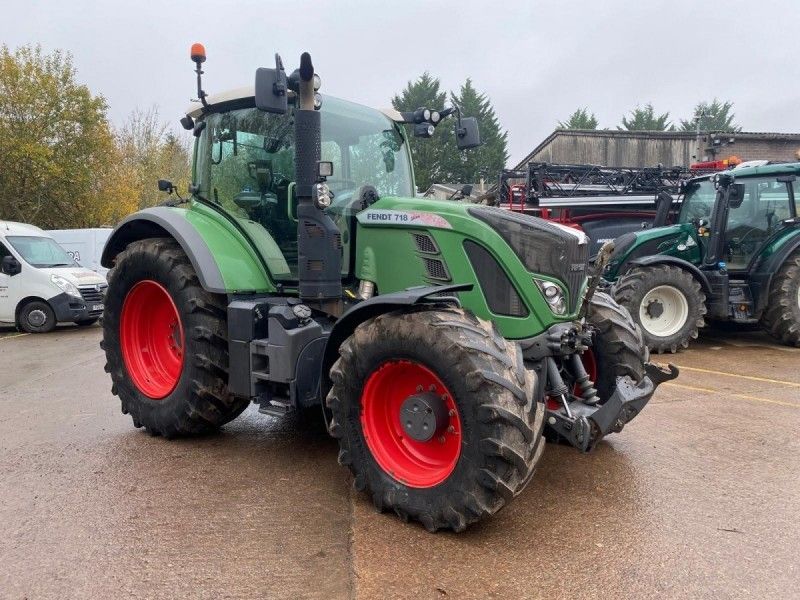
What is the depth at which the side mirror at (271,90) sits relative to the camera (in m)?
3.64

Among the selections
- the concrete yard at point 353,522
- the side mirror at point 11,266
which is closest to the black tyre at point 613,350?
the concrete yard at point 353,522

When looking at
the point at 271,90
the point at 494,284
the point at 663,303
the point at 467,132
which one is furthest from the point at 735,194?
the point at 271,90

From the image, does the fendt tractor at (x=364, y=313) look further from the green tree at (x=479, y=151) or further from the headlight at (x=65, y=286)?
the green tree at (x=479, y=151)

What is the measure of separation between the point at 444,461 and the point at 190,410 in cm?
198

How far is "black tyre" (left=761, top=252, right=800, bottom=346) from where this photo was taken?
816cm

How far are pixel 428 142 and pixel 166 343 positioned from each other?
33696 mm

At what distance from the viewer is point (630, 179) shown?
13.6 metres

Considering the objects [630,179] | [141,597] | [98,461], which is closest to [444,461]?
[141,597]

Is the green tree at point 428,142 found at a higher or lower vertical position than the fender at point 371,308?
higher

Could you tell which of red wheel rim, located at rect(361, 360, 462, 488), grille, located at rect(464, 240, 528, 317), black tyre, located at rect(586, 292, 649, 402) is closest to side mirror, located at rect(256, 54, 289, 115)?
grille, located at rect(464, 240, 528, 317)

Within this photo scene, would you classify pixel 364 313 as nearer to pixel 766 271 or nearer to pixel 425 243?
pixel 425 243

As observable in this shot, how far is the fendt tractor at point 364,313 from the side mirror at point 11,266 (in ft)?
26.4

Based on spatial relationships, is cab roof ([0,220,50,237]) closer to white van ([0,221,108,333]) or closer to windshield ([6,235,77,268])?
white van ([0,221,108,333])

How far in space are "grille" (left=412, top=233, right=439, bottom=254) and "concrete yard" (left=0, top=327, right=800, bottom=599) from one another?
1.47 metres
